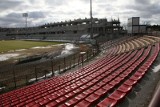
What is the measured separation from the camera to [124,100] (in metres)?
9.61

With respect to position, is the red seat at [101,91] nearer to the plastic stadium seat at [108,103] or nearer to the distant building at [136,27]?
the plastic stadium seat at [108,103]

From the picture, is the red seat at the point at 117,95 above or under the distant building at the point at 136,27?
under

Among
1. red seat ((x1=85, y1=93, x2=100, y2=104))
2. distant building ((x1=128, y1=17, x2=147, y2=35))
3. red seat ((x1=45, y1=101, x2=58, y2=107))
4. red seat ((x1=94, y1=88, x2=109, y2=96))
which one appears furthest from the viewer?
→ distant building ((x1=128, y1=17, x2=147, y2=35))

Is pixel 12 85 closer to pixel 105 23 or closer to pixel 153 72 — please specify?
pixel 153 72

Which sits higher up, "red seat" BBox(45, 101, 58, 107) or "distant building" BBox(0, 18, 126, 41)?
"distant building" BBox(0, 18, 126, 41)

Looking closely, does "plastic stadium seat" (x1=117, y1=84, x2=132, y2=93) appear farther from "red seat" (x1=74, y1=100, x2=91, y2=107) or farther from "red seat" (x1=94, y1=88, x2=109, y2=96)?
"red seat" (x1=74, y1=100, x2=91, y2=107)

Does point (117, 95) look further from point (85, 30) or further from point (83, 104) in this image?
point (85, 30)

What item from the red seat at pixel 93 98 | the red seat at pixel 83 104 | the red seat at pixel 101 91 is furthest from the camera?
the red seat at pixel 101 91

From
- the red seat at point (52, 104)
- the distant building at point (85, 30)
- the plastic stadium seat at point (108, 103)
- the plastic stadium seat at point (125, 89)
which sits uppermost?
the distant building at point (85, 30)

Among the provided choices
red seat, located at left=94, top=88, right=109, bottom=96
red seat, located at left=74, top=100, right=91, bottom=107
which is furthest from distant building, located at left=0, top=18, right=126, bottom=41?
red seat, located at left=74, top=100, right=91, bottom=107

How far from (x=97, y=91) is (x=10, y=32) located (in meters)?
150

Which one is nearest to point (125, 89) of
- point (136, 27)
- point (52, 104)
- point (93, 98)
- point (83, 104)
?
point (93, 98)

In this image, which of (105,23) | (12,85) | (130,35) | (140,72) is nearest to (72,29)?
(105,23)

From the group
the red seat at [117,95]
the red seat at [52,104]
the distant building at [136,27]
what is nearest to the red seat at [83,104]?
the red seat at [117,95]
